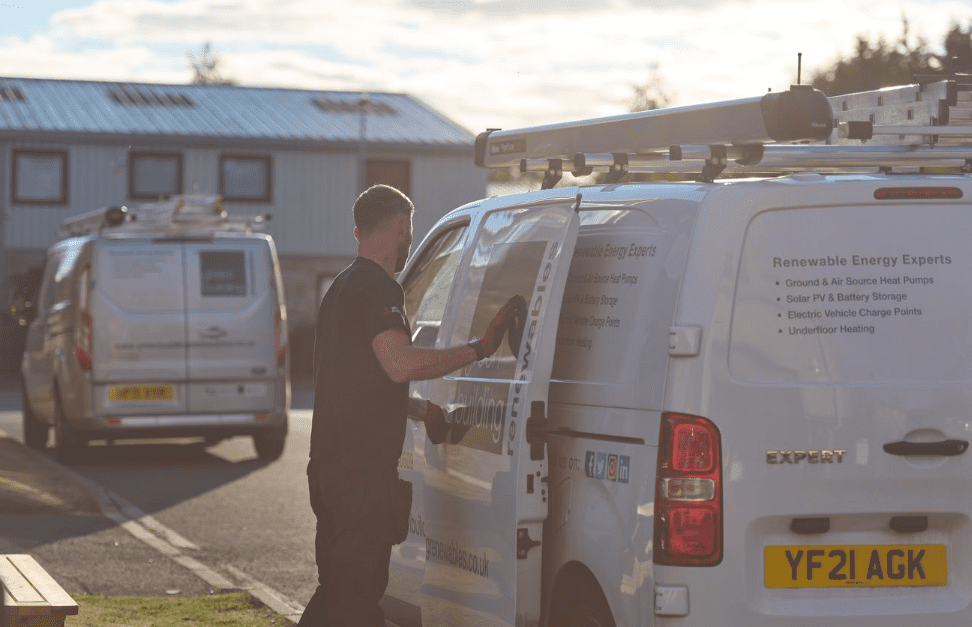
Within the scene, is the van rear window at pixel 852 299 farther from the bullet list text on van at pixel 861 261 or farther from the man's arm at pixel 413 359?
the man's arm at pixel 413 359

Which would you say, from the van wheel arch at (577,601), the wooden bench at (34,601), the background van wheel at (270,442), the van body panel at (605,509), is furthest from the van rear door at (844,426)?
the background van wheel at (270,442)

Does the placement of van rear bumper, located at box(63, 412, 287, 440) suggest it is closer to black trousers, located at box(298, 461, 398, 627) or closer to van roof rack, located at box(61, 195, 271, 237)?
van roof rack, located at box(61, 195, 271, 237)

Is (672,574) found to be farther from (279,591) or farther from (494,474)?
(279,591)

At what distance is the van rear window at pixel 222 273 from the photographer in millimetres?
16812

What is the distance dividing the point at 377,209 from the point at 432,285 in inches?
39.3

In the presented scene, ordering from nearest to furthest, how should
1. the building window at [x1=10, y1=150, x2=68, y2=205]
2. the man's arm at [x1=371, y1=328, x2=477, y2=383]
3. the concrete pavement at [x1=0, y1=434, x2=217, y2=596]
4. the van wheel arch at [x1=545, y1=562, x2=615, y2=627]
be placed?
the van wheel arch at [x1=545, y1=562, x2=615, y2=627], the man's arm at [x1=371, y1=328, x2=477, y2=383], the concrete pavement at [x1=0, y1=434, x2=217, y2=596], the building window at [x1=10, y1=150, x2=68, y2=205]

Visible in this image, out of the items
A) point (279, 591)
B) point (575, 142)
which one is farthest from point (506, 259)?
point (279, 591)

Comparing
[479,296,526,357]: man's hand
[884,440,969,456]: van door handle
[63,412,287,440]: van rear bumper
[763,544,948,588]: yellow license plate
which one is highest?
[479,296,526,357]: man's hand

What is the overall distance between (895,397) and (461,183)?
45088 mm

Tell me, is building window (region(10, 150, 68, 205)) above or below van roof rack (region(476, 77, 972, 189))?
above

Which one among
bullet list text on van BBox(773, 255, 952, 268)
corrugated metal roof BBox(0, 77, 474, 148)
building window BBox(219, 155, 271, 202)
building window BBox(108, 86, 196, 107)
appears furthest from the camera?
building window BBox(108, 86, 196, 107)

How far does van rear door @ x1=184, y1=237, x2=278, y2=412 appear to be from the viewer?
16719 mm

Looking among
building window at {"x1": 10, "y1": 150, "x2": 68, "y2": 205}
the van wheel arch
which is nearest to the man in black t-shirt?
the van wheel arch

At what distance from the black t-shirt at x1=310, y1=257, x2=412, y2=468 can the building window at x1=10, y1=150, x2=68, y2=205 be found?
41674 mm
